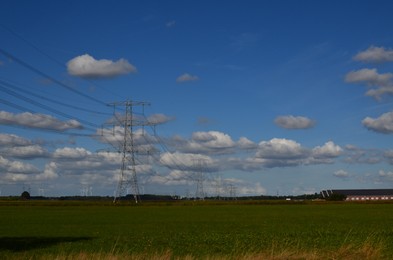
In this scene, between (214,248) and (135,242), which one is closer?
(214,248)

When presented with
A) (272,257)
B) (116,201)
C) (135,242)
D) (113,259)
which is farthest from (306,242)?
(116,201)

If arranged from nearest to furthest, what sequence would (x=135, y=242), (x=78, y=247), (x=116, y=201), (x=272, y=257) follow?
(x=272, y=257), (x=78, y=247), (x=135, y=242), (x=116, y=201)

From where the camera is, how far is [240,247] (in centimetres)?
3288

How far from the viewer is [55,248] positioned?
3472cm

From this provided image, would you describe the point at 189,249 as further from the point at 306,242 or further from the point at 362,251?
the point at 362,251

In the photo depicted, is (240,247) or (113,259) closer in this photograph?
(113,259)

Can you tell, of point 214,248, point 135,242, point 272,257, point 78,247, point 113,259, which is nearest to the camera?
point 113,259

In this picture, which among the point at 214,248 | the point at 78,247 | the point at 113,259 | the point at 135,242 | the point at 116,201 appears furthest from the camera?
the point at 116,201

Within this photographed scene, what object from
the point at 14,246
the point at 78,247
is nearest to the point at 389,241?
the point at 78,247

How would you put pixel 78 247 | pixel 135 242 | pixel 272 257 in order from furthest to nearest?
pixel 135 242 < pixel 78 247 < pixel 272 257

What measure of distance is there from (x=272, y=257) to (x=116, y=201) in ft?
453

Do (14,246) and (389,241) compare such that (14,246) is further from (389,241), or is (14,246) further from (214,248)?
(389,241)

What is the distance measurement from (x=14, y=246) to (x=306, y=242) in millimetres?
18851

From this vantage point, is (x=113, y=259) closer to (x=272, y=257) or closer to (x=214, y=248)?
(x=272, y=257)
